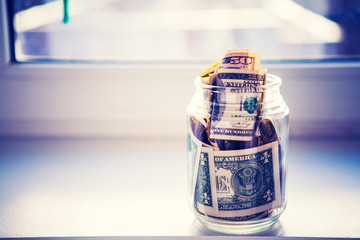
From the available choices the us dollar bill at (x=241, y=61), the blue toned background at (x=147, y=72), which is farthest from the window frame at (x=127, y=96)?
the us dollar bill at (x=241, y=61)

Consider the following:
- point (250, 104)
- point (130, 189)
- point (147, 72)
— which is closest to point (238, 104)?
point (250, 104)

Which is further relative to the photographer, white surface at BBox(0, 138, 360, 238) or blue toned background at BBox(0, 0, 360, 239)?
blue toned background at BBox(0, 0, 360, 239)

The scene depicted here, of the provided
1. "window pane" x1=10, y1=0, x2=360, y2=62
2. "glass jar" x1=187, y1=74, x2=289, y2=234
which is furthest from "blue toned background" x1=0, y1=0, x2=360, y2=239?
"glass jar" x1=187, y1=74, x2=289, y2=234

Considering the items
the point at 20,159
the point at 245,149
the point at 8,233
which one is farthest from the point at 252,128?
the point at 20,159

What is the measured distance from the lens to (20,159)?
78 cm

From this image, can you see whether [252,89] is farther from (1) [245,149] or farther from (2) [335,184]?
(2) [335,184]

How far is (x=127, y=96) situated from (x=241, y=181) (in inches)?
16.6

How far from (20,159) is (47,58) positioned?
24 cm

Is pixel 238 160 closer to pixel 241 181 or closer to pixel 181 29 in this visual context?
pixel 241 181

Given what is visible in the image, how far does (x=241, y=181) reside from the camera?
1.66 ft

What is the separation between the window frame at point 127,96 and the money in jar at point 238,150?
12.6 inches

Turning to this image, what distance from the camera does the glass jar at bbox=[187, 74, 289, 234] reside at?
0.50 meters

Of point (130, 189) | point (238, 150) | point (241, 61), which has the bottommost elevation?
point (130, 189)

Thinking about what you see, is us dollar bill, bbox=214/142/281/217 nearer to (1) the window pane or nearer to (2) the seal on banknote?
(2) the seal on banknote
